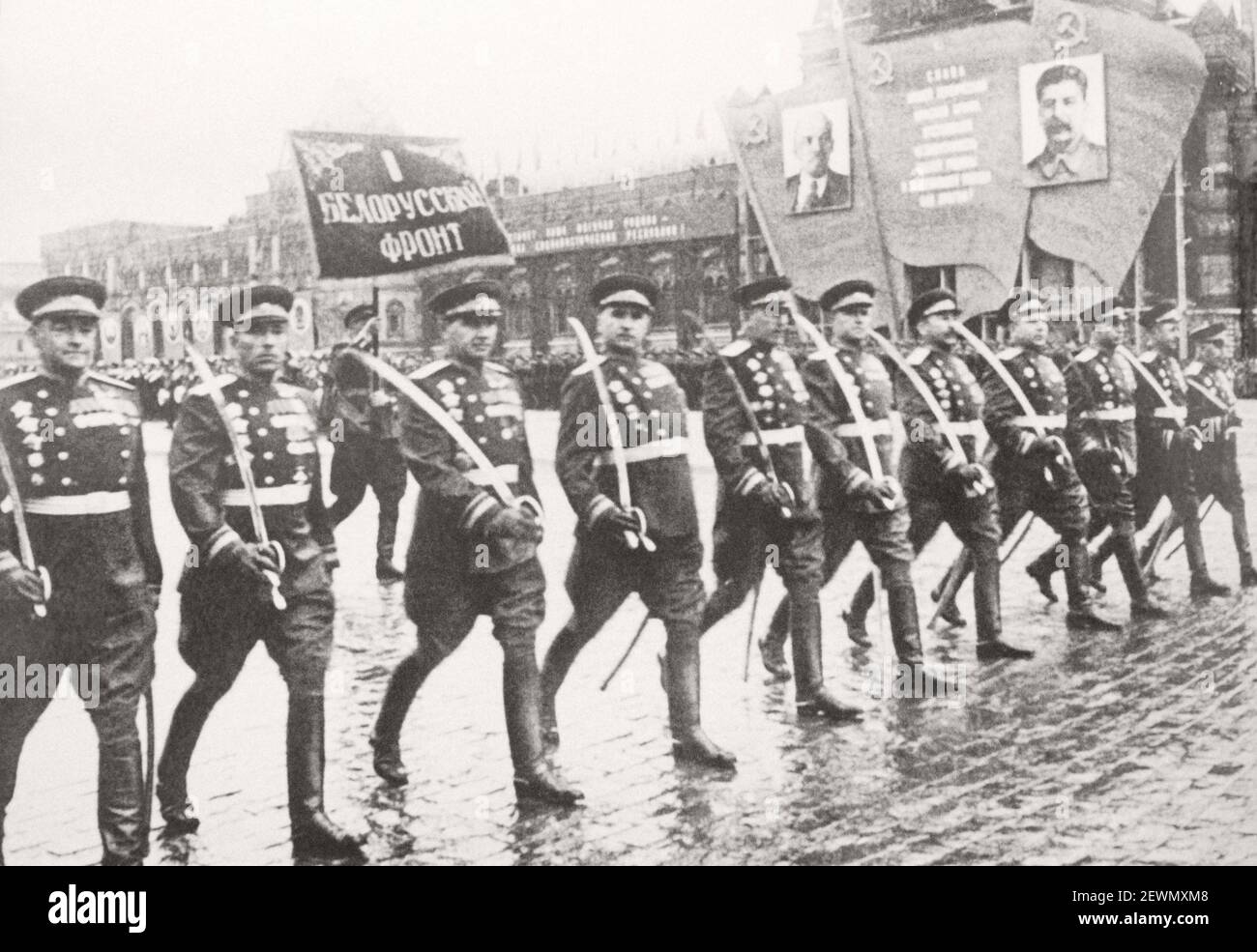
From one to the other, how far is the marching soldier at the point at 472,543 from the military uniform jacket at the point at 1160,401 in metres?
4.08

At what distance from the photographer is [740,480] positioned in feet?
17.9

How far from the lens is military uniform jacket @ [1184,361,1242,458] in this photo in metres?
7.14

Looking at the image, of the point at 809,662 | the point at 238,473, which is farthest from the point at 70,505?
the point at 809,662

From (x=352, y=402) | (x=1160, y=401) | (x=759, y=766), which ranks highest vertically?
(x=352, y=402)

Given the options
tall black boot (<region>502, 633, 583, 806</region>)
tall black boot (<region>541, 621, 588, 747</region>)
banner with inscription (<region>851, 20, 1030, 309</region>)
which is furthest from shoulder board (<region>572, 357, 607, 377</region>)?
banner with inscription (<region>851, 20, 1030, 309</region>)

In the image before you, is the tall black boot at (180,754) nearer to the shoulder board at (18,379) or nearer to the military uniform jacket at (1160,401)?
the shoulder board at (18,379)

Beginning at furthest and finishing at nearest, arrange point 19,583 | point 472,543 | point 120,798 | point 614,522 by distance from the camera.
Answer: point 614,522, point 472,543, point 120,798, point 19,583

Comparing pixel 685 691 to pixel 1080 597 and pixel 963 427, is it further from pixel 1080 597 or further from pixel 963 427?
pixel 1080 597

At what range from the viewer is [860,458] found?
5.96 meters

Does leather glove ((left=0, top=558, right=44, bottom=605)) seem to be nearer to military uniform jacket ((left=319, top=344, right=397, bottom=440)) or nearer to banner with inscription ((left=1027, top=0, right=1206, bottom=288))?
military uniform jacket ((left=319, top=344, right=397, bottom=440))

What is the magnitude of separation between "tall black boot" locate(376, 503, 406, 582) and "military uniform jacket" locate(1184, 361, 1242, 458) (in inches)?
165

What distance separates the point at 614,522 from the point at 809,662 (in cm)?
121
